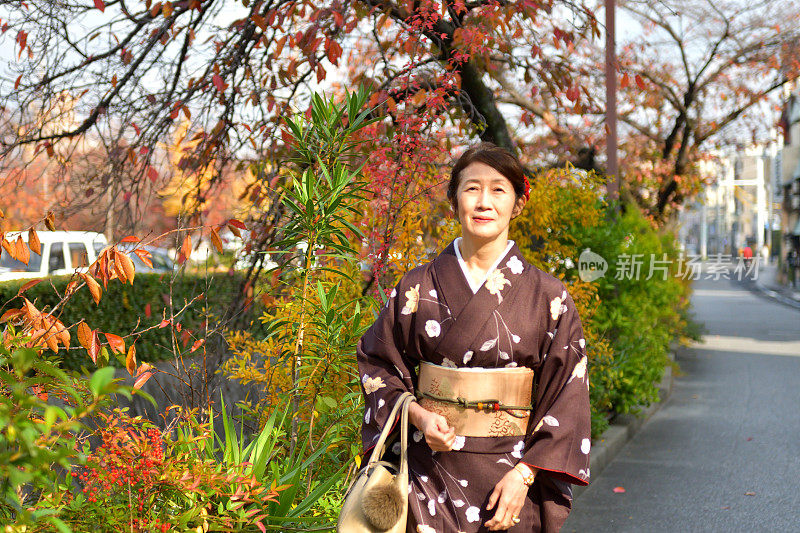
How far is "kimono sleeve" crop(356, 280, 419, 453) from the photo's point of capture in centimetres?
267

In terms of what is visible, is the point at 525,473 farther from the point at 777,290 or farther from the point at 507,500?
the point at 777,290

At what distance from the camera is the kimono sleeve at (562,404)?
2490 millimetres

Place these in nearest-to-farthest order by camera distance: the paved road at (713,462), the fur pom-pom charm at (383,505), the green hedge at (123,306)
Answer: the fur pom-pom charm at (383,505)
the paved road at (713,462)
the green hedge at (123,306)

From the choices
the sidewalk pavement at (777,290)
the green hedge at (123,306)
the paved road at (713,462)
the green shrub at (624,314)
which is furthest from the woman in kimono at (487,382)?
the sidewalk pavement at (777,290)

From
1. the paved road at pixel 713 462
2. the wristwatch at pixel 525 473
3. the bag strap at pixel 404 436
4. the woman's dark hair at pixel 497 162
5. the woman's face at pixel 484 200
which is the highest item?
the woman's dark hair at pixel 497 162

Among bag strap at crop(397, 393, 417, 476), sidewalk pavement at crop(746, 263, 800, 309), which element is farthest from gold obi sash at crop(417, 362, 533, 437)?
sidewalk pavement at crop(746, 263, 800, 309)

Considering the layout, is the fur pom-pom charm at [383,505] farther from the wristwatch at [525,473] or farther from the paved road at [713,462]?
the paved road at [713,462]

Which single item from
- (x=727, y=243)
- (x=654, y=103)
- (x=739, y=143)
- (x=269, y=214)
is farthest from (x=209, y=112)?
(x=727, y=243)

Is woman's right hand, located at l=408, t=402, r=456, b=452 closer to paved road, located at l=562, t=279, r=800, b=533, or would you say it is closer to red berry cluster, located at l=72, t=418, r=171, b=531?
red berry cluster, located at l=72, t=418, r=171, b=531

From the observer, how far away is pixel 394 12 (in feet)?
19.3

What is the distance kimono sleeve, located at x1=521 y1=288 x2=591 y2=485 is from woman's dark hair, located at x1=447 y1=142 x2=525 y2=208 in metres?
0.40

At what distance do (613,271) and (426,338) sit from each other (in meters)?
4.85

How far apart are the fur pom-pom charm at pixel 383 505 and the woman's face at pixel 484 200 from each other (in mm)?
860

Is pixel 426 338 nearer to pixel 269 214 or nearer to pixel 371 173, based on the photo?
pixel 371 173
